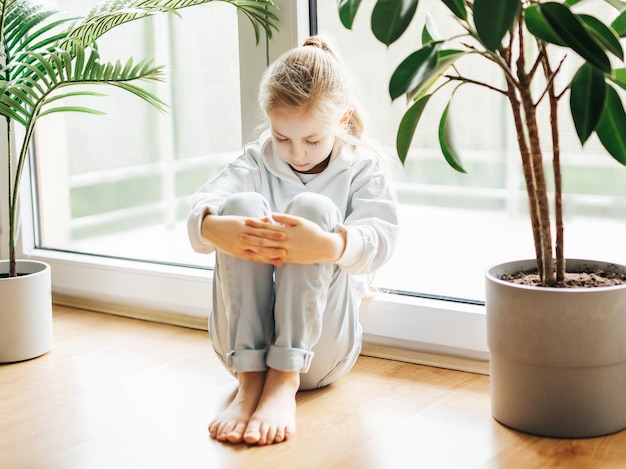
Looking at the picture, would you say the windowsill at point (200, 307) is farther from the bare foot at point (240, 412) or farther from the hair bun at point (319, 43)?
the hair bun at point (319, 43)

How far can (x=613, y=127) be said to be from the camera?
54.1 inches

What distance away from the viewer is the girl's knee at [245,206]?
159 centimetres

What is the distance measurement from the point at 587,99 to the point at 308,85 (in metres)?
0.56

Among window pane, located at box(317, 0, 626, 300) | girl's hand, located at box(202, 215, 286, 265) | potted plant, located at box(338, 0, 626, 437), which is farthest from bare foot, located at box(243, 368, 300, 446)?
window pane, located at box(317, 0, 626, 300)

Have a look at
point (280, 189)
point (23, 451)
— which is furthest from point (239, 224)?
point (23, 451)

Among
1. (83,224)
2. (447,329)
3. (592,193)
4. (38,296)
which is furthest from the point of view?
(83,224)

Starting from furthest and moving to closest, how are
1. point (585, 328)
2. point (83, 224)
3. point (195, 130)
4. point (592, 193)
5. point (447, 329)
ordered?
point (83, 224) < point (195, 130) < point (447, 329) < point (592, 193) < point (585, 328)

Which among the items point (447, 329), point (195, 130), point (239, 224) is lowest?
point (447, 329)

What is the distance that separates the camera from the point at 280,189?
5.94ft

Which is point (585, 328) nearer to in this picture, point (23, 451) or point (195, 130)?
point (23, 451)

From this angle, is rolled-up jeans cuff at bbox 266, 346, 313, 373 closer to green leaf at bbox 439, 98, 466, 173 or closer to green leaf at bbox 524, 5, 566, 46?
green leaf at bbox 439, 98, 466, 173

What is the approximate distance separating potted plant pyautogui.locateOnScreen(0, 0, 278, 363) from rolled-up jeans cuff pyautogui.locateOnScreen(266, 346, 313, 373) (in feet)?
2.01

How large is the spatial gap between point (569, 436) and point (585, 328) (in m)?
0.19

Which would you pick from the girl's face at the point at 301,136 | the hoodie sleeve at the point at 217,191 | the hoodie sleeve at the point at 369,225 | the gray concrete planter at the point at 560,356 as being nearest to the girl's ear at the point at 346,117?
the girl's face at the point at 301,136
